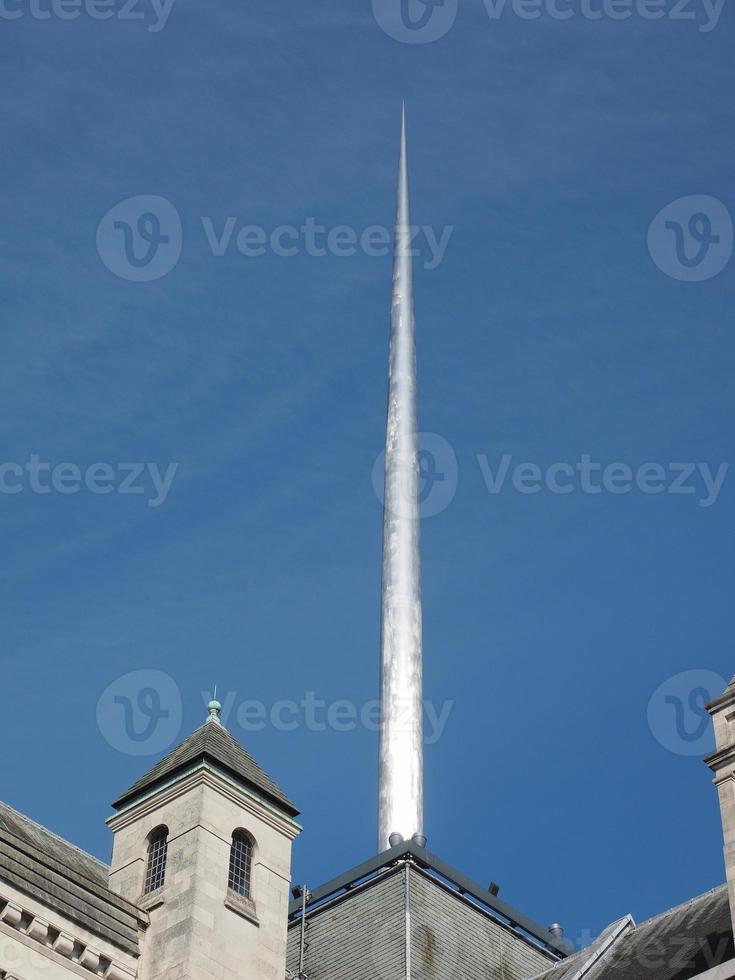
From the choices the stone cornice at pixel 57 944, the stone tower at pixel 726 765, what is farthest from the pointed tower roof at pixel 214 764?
the stone tower at pixel 726 765

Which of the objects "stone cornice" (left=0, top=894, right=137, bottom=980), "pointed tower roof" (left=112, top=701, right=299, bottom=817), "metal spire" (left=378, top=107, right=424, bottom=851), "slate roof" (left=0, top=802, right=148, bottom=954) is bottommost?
"stone cornice" (left=0, top=894, right=137, bottom=980)

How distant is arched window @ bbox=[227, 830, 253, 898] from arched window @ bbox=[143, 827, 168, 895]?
1387 mm

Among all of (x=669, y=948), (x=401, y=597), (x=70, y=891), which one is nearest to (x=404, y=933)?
(x=669, y=948)

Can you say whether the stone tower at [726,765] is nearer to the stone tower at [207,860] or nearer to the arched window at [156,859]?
the stone tower at [207,860]

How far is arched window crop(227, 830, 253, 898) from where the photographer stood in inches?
1628

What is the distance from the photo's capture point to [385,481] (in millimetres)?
109938

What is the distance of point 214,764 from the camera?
42.0m

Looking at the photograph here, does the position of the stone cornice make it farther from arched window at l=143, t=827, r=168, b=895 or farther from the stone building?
arched window at l=143, t=827, r=168, b=895

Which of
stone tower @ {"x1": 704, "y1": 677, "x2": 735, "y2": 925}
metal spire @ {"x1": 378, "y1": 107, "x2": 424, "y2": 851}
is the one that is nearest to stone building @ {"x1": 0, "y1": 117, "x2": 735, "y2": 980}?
stone tower @ {"x1": 704, "y1": 677, "x2": 735, "y2": 925}

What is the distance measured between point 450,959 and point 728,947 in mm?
11695

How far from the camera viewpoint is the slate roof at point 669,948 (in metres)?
39.7

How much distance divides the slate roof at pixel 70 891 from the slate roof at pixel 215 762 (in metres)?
2.50

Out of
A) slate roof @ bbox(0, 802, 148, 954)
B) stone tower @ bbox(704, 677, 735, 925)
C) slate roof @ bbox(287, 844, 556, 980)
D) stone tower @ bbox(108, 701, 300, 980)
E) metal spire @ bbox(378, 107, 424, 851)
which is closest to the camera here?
stone tower @ bbox(704, 677, 735, 925)

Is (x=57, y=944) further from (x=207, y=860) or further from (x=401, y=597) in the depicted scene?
(x=401, y=597)
